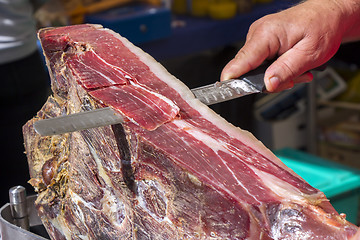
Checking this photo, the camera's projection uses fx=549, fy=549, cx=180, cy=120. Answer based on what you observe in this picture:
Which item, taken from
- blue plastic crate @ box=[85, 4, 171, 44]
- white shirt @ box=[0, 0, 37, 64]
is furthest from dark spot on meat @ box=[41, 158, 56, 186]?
blue plastic crate @ box=[85, 4, 171, 44]

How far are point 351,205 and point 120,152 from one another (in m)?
1.85

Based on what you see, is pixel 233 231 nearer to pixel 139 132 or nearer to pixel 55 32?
pixel 139 132

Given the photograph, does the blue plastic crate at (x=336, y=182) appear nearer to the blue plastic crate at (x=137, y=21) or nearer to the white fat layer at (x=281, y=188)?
the blue plastic crate at (x=137, y=21)

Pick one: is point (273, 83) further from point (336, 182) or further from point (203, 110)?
point (336, 182)

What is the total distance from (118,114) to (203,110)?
0.22 m

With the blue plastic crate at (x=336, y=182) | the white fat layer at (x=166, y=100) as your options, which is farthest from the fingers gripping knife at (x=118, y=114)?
the blue plastic crate at (x=336, y=182)

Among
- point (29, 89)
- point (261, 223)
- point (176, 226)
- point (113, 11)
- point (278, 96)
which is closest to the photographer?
point (261, 223)

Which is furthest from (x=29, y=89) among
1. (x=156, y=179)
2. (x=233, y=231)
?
(x=233, y=231)

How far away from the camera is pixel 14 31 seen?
8.17 feet

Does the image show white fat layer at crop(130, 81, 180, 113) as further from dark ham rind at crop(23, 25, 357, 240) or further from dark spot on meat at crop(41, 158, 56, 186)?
dark spot on meat at crop(41, 158, 56, 186)

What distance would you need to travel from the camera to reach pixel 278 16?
1824 millimetres

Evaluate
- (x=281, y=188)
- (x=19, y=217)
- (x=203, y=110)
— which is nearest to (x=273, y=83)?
(x=203, y=110)

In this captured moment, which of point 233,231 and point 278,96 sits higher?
point 233,231

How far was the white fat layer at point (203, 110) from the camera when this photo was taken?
1.29 metres
